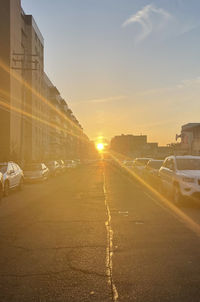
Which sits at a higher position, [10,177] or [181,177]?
[181,177]

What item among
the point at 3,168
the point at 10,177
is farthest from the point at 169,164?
the point at 3,168

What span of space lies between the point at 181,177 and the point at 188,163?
161 centimetres

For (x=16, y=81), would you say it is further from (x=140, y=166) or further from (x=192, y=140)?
(x=192, y=140)

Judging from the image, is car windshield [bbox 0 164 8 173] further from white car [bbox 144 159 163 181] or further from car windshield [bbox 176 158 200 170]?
white car [bbox 144 159 163 181]

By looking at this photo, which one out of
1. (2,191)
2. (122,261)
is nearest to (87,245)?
(122,261)

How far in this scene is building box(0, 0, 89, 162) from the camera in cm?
4132

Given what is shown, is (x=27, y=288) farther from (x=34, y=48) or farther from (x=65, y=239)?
(x=34, y=48)

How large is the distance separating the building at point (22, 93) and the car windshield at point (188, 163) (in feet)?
66.9

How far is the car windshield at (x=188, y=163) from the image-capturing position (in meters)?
14.2

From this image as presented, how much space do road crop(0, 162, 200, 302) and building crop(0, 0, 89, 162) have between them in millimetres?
23225

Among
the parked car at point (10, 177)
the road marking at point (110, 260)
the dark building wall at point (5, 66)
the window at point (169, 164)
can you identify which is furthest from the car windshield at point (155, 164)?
the dark building wall at point (5, 66)

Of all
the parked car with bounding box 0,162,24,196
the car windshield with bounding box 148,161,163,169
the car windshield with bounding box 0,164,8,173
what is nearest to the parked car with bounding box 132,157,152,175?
the car windshield with bounding box 148,161,163,169

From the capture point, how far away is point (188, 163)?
47.5 ft

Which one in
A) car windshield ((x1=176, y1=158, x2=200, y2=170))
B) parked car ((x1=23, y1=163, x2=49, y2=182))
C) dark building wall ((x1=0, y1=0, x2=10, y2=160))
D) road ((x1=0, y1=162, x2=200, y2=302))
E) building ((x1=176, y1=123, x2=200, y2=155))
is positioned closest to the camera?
road ((x1=0, y1=162, x2=200, y2=302))
